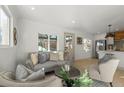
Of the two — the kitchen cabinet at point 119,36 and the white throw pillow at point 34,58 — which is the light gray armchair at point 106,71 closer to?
the white throw pillow at point 34,58

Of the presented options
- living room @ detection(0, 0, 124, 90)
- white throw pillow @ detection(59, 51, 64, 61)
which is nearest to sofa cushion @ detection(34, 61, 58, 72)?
living room @ detection(0, 0, 124, 90)

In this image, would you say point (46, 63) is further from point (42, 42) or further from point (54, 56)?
point (42, 42)

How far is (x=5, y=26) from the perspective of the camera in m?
2.17

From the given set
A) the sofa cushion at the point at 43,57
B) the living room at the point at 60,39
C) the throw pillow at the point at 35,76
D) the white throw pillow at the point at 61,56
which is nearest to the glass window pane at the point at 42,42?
the living room at the point at 60,39

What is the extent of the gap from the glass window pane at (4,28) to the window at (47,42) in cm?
69

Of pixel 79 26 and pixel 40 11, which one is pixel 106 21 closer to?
pixel 79 26

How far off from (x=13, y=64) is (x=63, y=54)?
1246 mm

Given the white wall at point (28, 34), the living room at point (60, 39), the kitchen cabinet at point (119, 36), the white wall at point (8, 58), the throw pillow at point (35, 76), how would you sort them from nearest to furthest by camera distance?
the throw pillow at point (35, 76)
the white wall at point (8, 58)
the living room at point (60, 39)
the white wall at point (28, 34)
the kitchen cabinet at point (119, 36)

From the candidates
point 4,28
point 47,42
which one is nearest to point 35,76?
point 4,28

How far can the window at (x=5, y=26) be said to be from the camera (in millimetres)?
2011

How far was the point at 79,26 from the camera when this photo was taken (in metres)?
3.04

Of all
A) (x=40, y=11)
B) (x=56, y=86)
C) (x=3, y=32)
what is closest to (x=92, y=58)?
(x=40, y=11)

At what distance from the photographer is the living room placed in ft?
7.43

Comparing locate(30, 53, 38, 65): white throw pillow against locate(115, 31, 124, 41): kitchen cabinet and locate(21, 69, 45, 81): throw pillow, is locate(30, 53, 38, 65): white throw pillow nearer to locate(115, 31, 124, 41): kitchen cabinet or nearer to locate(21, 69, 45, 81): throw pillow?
locate(21, 69, 45, 81): throw pillow
